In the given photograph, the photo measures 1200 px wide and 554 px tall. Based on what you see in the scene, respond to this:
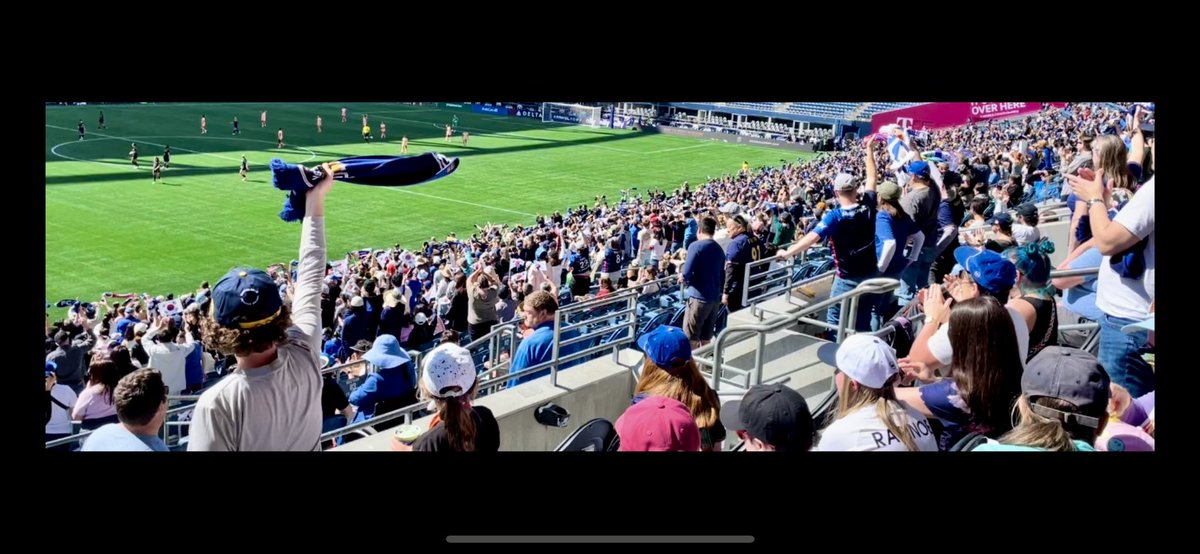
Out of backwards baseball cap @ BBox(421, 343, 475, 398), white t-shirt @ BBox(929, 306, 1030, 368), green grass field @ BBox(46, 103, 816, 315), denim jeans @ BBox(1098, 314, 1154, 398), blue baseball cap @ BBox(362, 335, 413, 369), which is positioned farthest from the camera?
green grass field @ BBox(46, 103, 816, 315)

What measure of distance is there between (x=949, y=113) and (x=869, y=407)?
2.23m

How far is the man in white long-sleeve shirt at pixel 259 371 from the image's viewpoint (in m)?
2.76

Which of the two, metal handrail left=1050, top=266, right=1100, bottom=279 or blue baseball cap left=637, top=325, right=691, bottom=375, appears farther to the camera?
metal handrail left=1050, top=266, right=1100, bottom=279

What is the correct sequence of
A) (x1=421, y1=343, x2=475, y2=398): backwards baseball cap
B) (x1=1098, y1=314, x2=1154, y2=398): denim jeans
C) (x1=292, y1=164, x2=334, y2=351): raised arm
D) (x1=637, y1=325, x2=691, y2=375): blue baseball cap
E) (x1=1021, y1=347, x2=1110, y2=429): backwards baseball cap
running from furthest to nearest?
(x1=1098, y1=314, x2=1154, y2=398): denim jeans
(x1=637, y1=325, x2=691, y2=375): blue baseball cap
(x1=421, y1=343, x2=475, y2=398): backwards baseball cap
(x1=292, y1=164, x2=334, y2=351): raised arm
(x1=1021, y1=347, x2=1110, y2=429): backwards baseball cap

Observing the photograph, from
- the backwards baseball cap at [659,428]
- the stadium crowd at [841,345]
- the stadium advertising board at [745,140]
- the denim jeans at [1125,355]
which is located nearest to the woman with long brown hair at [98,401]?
the stadium crowd at [841,345]

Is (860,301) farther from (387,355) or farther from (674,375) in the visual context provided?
(387,355)

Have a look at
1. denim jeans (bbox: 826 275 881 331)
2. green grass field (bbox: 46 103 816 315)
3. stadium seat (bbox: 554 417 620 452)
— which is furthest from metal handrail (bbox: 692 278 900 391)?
green grass field (bbox: 46 103 816 315)

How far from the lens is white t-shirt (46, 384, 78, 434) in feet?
14.8

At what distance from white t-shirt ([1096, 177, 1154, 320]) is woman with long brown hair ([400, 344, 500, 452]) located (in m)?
2.44

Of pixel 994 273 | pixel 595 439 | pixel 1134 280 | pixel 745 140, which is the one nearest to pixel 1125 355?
pixel 1134 280

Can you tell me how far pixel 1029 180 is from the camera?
29.2 ft

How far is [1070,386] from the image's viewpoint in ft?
9.43

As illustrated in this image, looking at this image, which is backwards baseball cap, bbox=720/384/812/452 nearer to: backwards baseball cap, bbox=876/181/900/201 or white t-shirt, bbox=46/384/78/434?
backwards baseball cap, bbox=876/181/900/201

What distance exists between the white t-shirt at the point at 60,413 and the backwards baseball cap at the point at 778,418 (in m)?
3.20
